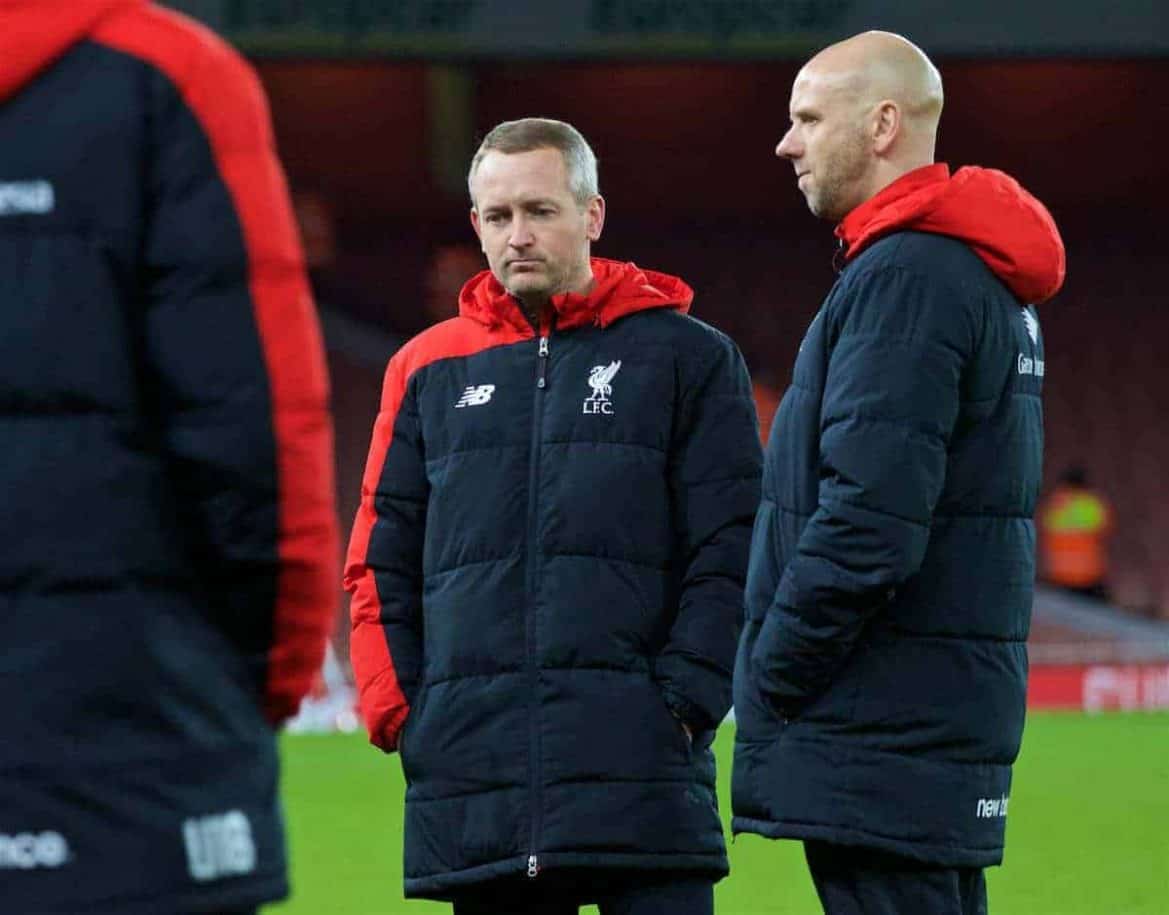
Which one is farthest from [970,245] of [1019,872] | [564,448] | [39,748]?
[1019,872]

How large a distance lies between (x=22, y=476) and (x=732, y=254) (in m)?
19.1

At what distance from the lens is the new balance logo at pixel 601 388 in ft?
11.7

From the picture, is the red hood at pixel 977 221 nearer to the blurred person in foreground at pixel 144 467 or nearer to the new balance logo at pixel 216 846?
the blurred person in foreground at pixel 144 467

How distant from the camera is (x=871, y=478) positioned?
127 inches

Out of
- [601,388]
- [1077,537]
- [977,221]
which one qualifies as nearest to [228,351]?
[601,388]

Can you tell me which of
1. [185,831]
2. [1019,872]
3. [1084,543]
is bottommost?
[1084,543]

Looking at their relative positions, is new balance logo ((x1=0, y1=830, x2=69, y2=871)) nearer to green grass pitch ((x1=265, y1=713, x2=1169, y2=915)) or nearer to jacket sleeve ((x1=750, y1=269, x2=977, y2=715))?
jacket sleeve ((x1=750, y1=269, x2=977, y2=715))

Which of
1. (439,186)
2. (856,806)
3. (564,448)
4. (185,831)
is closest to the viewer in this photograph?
(185,831)

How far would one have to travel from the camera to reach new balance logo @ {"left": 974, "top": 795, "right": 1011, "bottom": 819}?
3.33m

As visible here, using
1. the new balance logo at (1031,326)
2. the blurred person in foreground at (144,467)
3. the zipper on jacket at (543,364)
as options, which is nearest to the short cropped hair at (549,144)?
the zipper on jacket at (543,364)

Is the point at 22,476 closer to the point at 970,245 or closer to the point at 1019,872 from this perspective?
the point at 970,245

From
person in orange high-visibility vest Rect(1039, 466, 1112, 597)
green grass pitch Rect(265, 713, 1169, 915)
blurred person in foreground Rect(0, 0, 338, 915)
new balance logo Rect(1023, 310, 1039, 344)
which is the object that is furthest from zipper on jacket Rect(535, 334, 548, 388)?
person in orange high-visibility vest Rect(1039, 466, 1112, 597)

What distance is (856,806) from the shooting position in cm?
325

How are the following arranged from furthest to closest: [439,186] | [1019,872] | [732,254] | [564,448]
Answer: [732,254], [439,186], [1019,872], [564,448]
